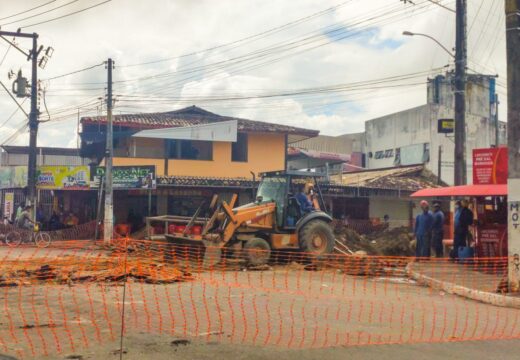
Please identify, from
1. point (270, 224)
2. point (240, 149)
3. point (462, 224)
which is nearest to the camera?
point (462, 224)

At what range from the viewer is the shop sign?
29.9 metres

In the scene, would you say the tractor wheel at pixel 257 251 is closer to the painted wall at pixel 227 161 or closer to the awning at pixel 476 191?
the awning at pixel 476 191

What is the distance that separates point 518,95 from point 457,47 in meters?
7.85

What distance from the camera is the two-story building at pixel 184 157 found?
93.7 feet

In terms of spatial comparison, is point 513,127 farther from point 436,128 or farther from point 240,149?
point 436,128

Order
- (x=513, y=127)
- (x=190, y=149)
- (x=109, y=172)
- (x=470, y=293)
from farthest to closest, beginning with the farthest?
(x=190, y=149)
(x=109, y=172)
(x=513, y=127)
(x=470, y=293)

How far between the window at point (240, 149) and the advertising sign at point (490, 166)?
1598 cm

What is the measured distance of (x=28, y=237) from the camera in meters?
26.1

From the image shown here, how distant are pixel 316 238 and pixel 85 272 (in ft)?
21.8

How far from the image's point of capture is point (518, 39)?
12.1 m

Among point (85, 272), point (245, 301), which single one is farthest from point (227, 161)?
point (245, 301)

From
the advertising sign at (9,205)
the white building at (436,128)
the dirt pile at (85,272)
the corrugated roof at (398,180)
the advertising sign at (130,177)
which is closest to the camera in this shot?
the dirt pile at (85,272)

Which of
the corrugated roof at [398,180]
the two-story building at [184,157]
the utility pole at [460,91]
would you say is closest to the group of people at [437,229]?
Result: the utility pole at [460,91]

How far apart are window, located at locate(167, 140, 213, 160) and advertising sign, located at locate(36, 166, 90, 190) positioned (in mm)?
4548
